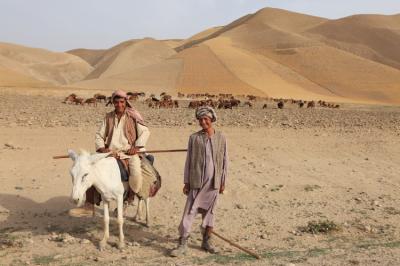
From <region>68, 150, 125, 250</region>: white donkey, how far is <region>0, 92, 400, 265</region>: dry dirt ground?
26.3 inches

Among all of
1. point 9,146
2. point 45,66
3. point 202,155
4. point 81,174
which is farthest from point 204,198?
point 45,66

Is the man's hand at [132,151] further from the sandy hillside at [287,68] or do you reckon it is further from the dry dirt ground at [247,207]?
the sandy hillside at [287,68]

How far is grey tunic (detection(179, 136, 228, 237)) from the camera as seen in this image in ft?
20.9

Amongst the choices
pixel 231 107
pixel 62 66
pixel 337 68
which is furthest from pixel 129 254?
pixel 62 66

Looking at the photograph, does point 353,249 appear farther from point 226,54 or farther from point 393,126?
point 226,54

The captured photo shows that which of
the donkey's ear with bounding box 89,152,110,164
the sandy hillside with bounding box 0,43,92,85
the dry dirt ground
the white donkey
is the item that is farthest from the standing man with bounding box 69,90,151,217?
the sandy hillside with bounding box 0,43,92,85

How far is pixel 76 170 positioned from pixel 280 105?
33.0m

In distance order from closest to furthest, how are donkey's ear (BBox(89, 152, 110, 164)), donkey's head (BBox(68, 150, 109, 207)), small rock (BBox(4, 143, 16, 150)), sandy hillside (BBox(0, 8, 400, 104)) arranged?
1. donkey's head (BBox(68, 150, 109, 207))
2. donkey's ear (BBox(89, 152, 110, 164))
3. small rock (BBox(4, 143, 16, 150))
4. sandy hillside (BBox(0, 8, 400, 104))

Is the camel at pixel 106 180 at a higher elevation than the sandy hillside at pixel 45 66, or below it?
below

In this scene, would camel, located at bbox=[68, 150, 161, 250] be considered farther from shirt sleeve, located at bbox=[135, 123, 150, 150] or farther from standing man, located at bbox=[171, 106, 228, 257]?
standing man, located at bbox=[171, 106, 228, 257]

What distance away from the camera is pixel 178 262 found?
20.0 ft

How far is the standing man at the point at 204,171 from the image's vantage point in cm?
634

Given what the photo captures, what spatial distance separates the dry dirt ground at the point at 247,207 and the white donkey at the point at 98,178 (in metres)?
0.67

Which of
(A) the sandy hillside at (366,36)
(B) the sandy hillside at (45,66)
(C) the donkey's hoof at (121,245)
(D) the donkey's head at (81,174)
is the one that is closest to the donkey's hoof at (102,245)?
(C) the donkey's hoof at (121,245)
